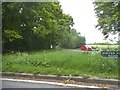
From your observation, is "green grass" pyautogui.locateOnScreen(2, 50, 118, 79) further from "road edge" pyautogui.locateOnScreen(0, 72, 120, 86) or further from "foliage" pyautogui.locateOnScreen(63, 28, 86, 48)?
"foliage" pyautogui.locateOnScreen(63, 28, 86, 48)

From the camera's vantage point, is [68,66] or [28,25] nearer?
[68,66]

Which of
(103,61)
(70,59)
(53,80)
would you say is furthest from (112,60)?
(53,80)

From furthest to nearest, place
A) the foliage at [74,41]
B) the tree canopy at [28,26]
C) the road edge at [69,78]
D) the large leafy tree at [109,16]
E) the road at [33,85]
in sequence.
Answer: the foliage at [74,41] < the tree canopy at [28,26] < the large leafy tree at [109,16] < the road edge at [69,78] < the road at [33,85]

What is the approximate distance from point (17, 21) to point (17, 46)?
1898 millimetres

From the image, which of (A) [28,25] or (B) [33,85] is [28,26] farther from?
(B) [33,85]

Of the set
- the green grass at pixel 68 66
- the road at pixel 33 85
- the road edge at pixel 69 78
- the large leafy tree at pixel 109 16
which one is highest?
the large leafy tree at pixel 109 16

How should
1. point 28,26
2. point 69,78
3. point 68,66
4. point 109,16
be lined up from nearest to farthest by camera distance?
point 69,78
point 109,16
point 68,66
point 28,26

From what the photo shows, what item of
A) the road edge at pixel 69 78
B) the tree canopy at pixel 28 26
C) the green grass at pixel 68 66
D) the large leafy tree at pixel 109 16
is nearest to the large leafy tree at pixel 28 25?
the tree canopy at pixel 28 26

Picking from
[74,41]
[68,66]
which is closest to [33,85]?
[68,66]

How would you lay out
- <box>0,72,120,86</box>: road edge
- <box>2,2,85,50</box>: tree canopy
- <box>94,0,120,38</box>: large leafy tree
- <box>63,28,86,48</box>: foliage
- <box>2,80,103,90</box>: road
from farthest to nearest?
1. <box>63,28,86,48</box>: foliage
2. <box>2,2,85,50</box>: tree canopy
3. <box>94,0,120,38</box>: large leafy tree
4. <box>0,72,120,86</box>: road edge
5. <box>2,80,103,90</box>: road

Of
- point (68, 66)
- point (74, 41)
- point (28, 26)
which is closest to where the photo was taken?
point (68, 66)

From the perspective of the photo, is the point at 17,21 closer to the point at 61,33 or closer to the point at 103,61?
the point at 61,33

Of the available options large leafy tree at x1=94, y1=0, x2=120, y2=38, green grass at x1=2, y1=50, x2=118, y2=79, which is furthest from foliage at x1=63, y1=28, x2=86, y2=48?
A: large leafy tree at x1=94, y1=0, x2=120, y2=38

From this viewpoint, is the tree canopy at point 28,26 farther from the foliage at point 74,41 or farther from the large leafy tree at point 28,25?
the foliage at point 74,41
